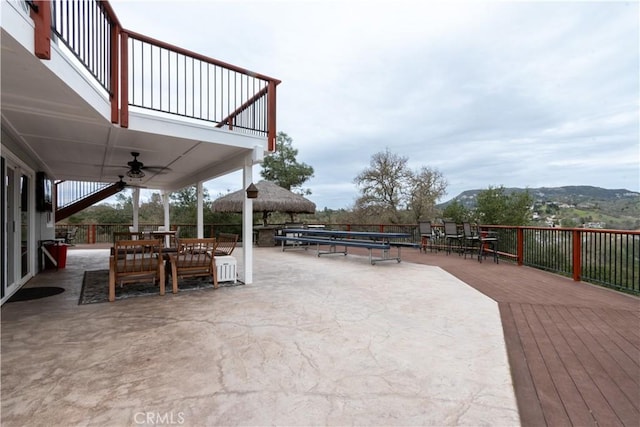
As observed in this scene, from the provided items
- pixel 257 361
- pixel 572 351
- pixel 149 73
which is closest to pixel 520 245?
pixel 572 351

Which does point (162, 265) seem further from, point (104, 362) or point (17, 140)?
point (17, 140)

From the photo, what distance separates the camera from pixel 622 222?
6.36 m

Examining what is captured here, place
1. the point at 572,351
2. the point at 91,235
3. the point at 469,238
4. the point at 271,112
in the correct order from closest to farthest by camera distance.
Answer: the point at 572,351, the point at 271,112, the point at 469,238, the point at 91,235

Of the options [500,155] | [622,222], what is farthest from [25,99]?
[500,155]

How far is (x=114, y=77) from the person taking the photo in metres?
3.63

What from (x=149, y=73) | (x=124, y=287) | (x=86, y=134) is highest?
(x=149, y=73)

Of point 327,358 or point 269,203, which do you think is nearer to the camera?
point 327,358

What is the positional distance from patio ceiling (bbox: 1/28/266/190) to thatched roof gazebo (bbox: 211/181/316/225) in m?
4.01

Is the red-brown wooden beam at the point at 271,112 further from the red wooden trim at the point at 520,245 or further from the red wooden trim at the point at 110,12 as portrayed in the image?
the red wooden trim at the point at 520,245

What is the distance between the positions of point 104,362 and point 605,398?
3493 mm

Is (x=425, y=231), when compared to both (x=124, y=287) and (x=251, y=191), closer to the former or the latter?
(x=251, y=191)

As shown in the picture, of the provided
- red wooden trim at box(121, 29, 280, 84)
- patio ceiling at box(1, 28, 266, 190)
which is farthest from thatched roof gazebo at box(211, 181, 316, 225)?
red wooden trim at box(121, 29, 280, 84)

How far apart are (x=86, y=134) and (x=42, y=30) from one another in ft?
9.27

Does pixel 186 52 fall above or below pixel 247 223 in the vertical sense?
above
